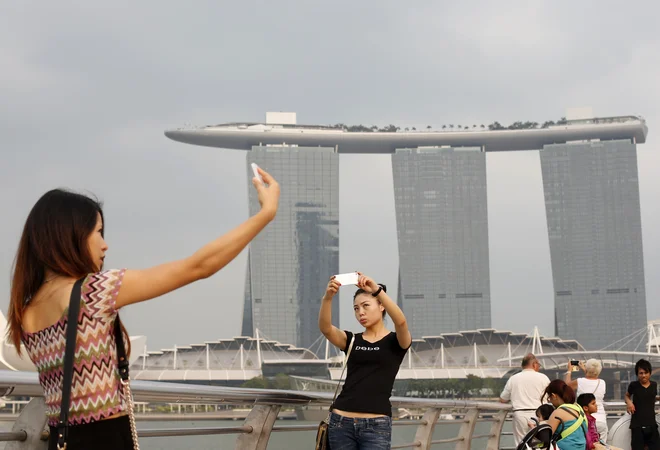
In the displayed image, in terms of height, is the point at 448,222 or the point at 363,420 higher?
the point at 448,222

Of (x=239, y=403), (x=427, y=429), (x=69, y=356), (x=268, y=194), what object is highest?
(x=268, y=194)

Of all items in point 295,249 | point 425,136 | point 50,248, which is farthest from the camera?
point 425,136

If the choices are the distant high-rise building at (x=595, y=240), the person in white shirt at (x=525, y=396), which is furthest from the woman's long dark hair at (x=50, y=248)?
the distant high-rise building at (x=595, y=240)

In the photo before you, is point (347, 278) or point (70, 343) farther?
point (347, 278)

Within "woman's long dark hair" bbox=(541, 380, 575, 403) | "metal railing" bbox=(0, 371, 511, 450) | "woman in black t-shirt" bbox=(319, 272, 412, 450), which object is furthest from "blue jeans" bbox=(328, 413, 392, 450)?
"woman's long dark hair" bbox=(541, 380, 575, 403)

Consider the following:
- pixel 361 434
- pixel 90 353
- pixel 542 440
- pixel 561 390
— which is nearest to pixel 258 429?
pixel 361 434

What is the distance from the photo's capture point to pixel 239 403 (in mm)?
3707

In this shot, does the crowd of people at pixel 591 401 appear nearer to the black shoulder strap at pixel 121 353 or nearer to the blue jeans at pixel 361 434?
the blue jeans at pixel 361 434

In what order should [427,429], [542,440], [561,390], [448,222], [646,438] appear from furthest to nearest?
[448,222] < [646,438] < [427,429] < [561,390] < [542,440]

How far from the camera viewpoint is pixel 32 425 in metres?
2.29

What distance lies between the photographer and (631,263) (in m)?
139

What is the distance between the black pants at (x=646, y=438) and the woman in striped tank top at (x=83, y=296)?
6.76 meters

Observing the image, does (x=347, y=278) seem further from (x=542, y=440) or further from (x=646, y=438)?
(x=646, y=438)

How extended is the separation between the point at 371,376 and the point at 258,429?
0.57 meters
